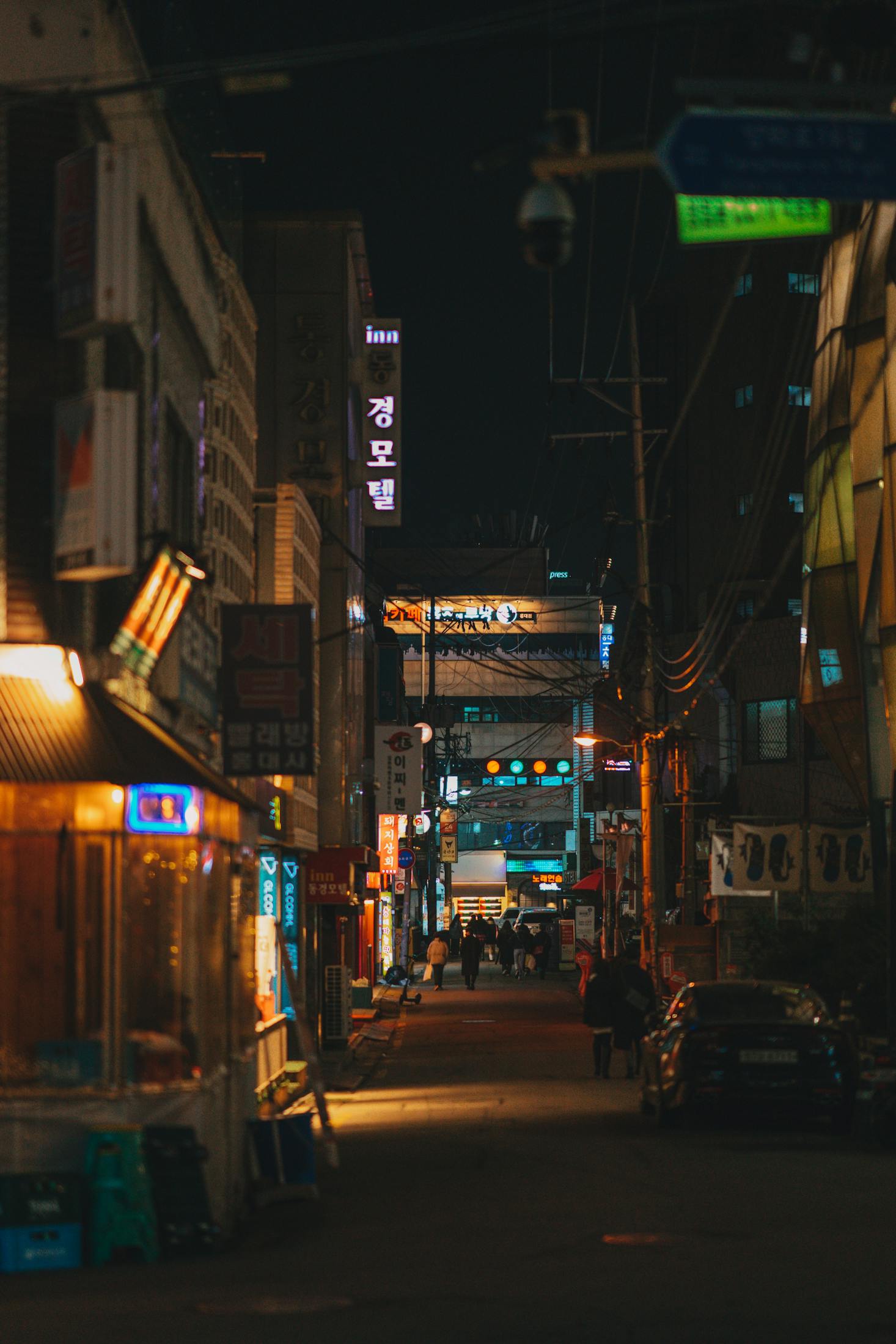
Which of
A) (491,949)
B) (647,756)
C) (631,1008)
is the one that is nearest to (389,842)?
(647,756)

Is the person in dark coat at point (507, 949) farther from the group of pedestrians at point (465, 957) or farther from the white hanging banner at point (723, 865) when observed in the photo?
the white hanging banner at point (723, 865)

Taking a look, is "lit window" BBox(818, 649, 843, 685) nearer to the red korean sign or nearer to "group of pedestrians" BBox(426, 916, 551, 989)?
the red korean sign

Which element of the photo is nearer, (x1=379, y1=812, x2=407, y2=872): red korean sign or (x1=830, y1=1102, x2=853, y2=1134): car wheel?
(x1=830, y1=1102, x2=853, y2=1134): car wheel

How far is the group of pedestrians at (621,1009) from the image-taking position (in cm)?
2652

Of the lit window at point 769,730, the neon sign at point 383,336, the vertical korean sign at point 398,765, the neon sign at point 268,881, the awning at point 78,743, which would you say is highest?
the neon sign at point 383,336

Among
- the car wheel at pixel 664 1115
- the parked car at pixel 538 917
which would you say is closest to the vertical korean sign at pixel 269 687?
the car wheel at pixel 664 1115

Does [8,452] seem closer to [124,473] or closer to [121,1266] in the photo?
[124,473]

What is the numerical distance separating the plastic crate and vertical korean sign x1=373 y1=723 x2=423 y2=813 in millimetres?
35618

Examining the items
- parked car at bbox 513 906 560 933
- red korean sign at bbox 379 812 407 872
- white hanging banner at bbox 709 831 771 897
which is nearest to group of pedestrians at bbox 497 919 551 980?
parked car at bbox 513 906 560 933

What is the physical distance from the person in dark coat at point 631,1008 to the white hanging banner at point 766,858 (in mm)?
5362

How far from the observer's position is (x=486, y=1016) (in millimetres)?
43406

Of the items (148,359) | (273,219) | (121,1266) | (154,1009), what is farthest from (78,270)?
(273,219)

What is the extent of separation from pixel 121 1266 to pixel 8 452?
18.9 ft

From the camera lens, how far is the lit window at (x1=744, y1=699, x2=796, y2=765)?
52.8m
